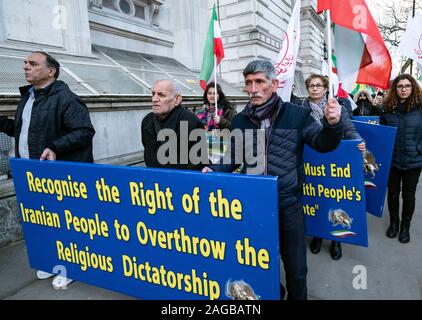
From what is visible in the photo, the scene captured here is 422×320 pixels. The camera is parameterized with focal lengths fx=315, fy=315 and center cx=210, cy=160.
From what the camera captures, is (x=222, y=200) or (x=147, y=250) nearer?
(x=222, y=200)

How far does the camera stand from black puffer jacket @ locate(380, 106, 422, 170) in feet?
11.3

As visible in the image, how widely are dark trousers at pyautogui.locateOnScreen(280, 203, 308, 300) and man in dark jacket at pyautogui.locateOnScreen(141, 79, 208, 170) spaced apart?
0.89m

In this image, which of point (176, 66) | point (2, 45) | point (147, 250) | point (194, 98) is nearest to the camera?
point (147, 250)

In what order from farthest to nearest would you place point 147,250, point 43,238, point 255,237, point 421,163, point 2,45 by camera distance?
point 2,45 < point 421,163 < point 43,238 < point 147,250 < point 255,237

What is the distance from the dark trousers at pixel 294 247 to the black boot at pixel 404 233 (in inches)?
77.8

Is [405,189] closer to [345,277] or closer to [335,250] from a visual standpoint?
[335,250]

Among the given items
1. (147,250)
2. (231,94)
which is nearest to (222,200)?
(147,250)

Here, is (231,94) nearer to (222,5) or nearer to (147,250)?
(222,5)

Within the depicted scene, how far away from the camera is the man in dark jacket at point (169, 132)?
2.51m

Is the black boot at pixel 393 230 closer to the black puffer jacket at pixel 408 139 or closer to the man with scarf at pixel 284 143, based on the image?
the black puffer jacket at pixel 408 139

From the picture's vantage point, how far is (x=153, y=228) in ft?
6.88
